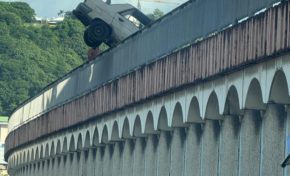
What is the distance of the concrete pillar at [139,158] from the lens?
61719 millimetres

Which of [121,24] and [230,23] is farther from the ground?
[121,24]

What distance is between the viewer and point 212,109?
164 feet

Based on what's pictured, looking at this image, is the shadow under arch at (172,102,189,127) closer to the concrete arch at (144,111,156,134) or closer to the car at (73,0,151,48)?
the concrete arch at (144,111,156,134)

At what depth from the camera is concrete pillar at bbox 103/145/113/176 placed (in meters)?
69.6

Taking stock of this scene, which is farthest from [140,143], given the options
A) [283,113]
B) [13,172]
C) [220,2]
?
[13,172]

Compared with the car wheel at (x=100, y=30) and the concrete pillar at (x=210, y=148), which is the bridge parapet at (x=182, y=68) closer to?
the concrete pillar at (x=210, y=148)

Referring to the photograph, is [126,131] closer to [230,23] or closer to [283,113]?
[230,23]

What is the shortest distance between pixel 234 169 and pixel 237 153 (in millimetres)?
540

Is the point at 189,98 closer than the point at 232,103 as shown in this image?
No

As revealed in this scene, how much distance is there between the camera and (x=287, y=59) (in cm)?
4062

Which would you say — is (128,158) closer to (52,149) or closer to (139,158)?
(139,158)

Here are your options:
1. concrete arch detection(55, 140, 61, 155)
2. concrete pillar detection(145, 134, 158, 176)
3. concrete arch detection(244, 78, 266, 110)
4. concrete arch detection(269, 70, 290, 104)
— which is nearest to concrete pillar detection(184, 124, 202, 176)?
concrete pillar detection(145, 134, 158, 176)

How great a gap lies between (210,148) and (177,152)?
529 centimetres

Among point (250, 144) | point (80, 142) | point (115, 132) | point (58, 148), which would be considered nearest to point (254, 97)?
point (250, 144)
